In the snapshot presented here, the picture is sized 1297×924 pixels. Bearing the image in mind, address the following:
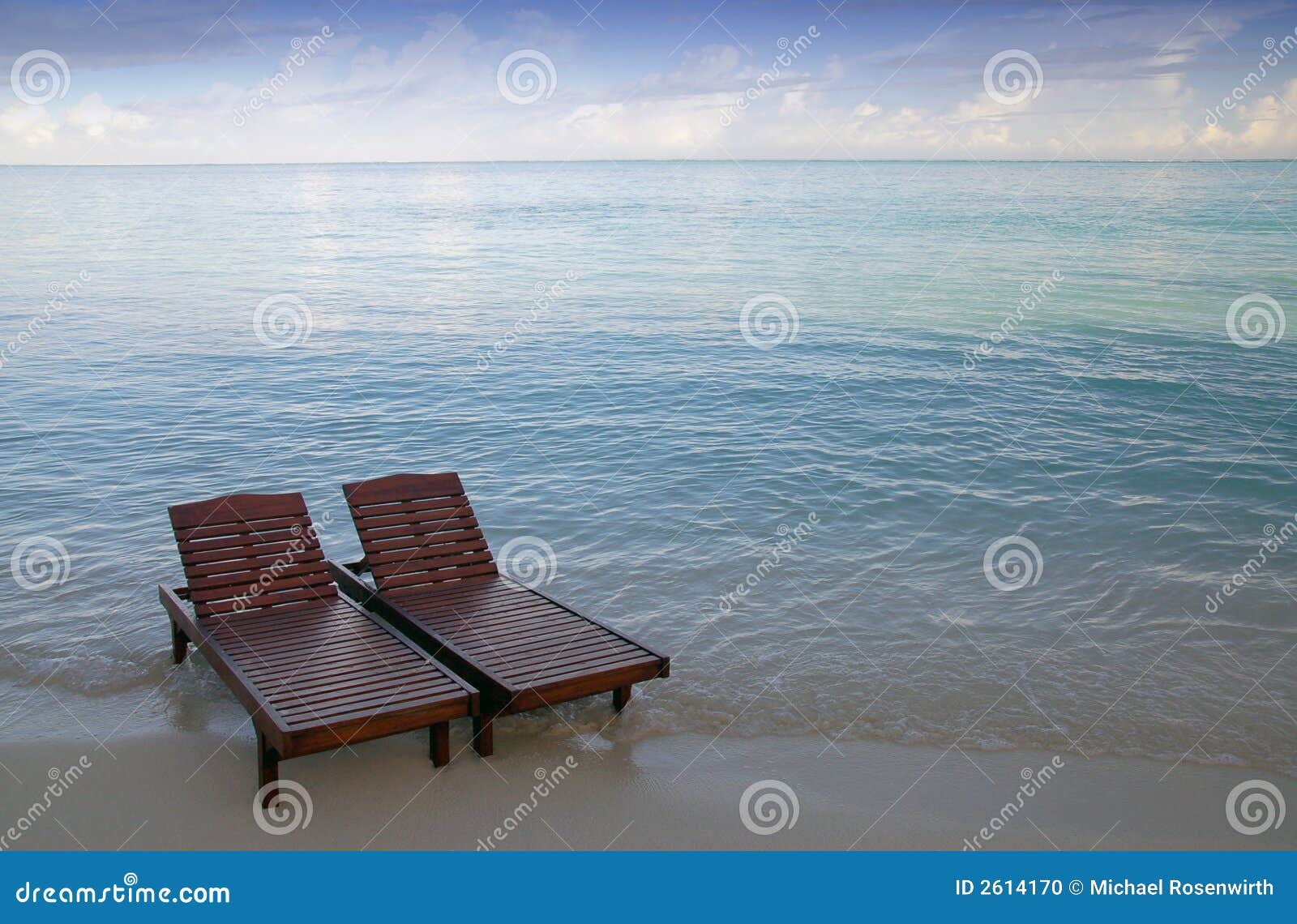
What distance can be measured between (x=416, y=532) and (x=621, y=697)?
2.05 meters

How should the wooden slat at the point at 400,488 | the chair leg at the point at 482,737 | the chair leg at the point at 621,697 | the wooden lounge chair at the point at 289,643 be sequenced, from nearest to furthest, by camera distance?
the wooden lounge chair at the point at 289,643
the chair leg at the point at 482,737
the chair leg at the point at 621,697
the wooden slat at the point at 400,488

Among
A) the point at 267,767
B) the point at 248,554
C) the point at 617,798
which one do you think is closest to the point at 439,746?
the point at 267,767

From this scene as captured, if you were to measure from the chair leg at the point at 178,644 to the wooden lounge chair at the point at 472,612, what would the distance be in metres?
1.09

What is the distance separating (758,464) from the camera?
12781 mm

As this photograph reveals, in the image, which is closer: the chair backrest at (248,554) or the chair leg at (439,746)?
the chair leg at (439,746)

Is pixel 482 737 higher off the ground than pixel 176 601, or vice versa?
pixel 176 601

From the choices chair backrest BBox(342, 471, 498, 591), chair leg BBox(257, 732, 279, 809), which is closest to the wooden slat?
chair backrest BBox(342, 471, 498, 591)

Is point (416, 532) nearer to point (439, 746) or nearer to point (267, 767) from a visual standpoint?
point (439, 746)

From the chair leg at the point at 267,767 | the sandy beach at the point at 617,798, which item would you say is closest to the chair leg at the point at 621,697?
the sandy beach at the point at 617,798

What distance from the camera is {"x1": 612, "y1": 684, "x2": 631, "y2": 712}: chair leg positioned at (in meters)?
6.71

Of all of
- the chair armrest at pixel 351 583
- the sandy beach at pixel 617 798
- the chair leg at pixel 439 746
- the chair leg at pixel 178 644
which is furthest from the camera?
the chair armrest at pixel 351 583

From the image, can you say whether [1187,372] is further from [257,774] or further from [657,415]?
[257,774]

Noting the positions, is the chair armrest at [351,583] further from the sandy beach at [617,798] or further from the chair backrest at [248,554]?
the sandy beach at [617,798]

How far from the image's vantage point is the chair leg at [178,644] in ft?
24.1
